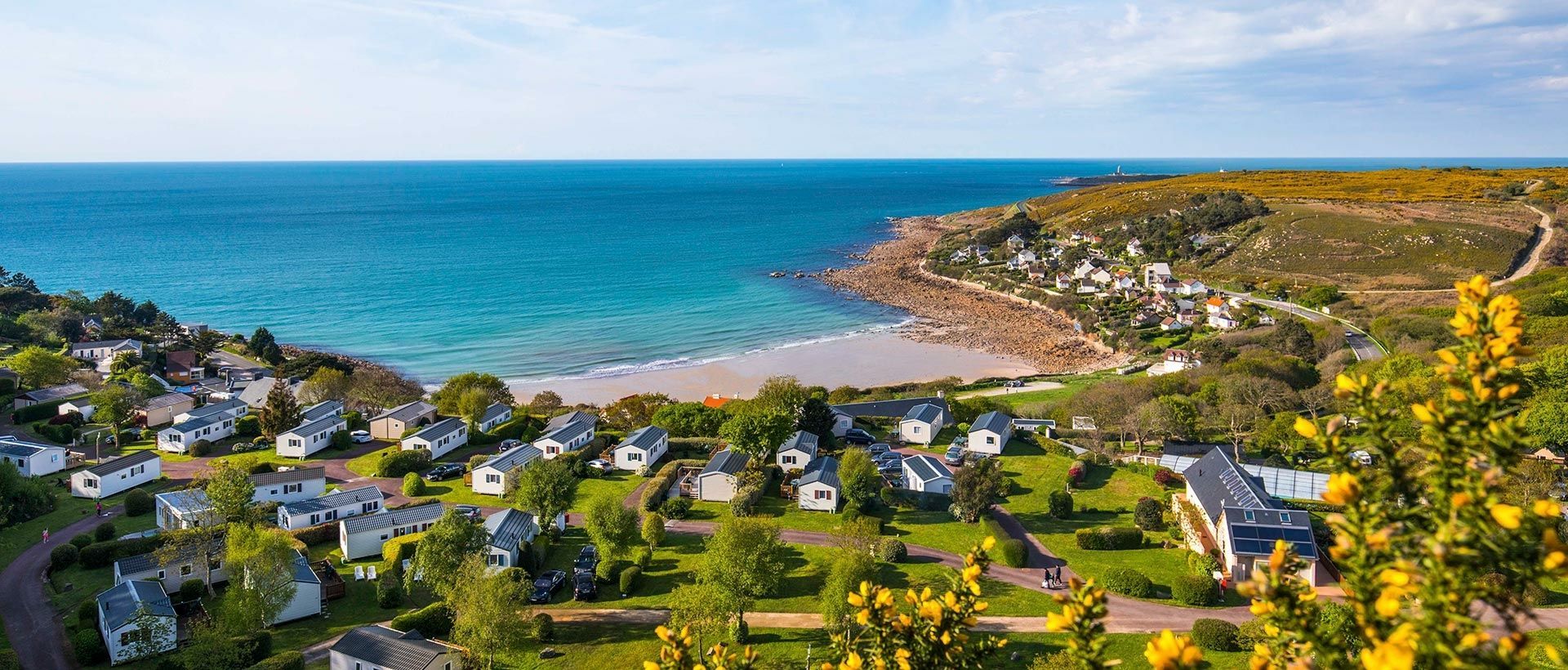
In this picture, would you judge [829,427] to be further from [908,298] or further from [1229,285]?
[1229,285]

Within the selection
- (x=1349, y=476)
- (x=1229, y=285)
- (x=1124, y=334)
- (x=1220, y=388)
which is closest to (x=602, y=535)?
(x=1349, y=476)

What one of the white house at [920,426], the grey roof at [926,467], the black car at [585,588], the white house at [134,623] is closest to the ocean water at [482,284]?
the white house at [920,426]

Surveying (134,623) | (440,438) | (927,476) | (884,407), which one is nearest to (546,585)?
(134,623)

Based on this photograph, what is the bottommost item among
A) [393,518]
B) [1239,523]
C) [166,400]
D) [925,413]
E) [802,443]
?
[393,518]

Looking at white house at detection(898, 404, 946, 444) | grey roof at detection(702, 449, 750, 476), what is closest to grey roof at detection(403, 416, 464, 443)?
grey roof at detection(702, 449, 750, 476)

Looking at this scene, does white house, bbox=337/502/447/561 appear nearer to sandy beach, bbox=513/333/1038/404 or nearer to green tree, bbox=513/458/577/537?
green tree, bbox=513/458/577/537

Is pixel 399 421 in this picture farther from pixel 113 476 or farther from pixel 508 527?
pixel 508 527
